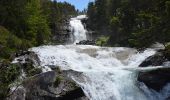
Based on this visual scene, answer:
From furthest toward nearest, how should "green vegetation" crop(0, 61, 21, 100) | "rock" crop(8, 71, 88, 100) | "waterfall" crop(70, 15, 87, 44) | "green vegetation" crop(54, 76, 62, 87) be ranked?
"waterfall" crop(70, 15, 87, 44) → "green vegetation" crop(0, 61, 21, 100) → "green vegetation" crop(54, 76, 62, 87) → "rock" crop(8, 71, 88, 100)

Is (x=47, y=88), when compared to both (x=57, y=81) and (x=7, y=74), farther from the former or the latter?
(x=7, y=74)

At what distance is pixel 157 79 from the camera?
1009 inches

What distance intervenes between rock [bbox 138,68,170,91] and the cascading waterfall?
0.32 metres

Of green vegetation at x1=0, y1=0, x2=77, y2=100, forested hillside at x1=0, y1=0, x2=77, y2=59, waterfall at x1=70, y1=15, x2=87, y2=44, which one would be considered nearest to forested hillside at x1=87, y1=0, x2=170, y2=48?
waterfall at x1=70, y1=15, x2=87, y2=44

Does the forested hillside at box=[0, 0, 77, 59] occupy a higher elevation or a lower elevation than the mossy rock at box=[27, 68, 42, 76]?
higher

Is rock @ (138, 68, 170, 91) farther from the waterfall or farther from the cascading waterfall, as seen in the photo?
the waterfall

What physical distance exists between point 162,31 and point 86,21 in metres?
53.3

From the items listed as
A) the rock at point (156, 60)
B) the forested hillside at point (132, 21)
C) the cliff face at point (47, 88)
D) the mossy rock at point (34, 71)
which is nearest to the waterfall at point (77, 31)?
the forested hillside at point (132, 21)

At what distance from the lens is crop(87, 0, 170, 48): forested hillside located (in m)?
24.6

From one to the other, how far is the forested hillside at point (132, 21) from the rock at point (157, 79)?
1965 millimetres

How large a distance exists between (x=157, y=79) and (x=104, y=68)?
6.06 m

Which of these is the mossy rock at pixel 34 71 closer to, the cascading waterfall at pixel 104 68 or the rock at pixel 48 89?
the cascading waterfall at pixel 104 68

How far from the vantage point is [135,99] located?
24.9 meters

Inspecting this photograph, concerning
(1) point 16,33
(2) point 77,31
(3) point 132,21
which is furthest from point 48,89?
(2) point 77,31
